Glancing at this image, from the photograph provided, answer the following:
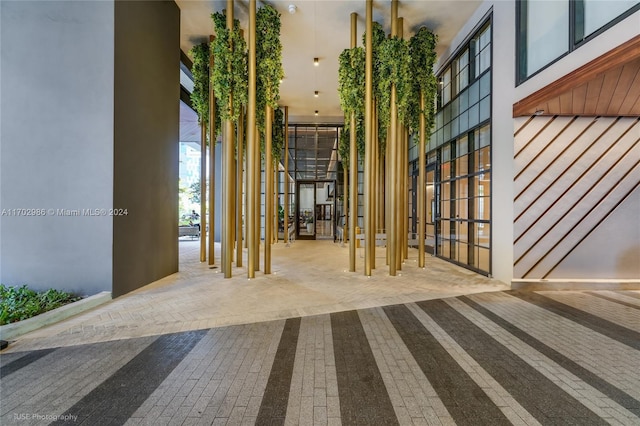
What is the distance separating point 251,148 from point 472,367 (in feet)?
17.1

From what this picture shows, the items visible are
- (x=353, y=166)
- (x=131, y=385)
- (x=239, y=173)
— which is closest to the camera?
(x=131, y=385)

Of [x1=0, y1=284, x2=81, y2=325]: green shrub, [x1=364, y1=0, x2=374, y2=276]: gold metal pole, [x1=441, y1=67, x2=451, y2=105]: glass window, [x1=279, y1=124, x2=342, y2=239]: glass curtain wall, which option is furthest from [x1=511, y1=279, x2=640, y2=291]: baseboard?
[x1=279, y1=124, x2=342, y2=239]: glass curtain wall

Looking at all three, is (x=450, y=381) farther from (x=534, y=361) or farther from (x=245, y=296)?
(x=245, y=296)

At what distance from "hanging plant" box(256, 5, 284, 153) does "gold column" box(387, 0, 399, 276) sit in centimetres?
249

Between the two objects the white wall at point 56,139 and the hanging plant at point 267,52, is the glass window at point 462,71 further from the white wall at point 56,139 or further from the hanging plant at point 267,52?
the white wall at point 56,139

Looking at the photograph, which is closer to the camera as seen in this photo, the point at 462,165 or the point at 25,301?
the point at 25,301

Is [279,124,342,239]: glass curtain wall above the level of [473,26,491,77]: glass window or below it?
below

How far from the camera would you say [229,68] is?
19.3 feet

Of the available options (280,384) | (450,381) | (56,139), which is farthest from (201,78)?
(450,381)

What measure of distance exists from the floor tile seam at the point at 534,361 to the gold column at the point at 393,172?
2211mm

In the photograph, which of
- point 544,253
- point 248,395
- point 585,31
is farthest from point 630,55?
point 248,395

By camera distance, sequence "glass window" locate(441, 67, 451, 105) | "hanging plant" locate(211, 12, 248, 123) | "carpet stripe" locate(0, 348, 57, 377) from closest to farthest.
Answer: "carpet stripe" locate(0, 348, 57, 377) < "hanging plant" locate(211, 12, 248, 123) < "glass window" locate(441, 67, 451, 105)

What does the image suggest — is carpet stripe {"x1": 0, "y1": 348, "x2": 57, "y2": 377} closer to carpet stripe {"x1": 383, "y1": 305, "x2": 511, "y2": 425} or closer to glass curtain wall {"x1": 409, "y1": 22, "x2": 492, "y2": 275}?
carpet stripe {"x1": 383, "y1": 305, "x2": 511, "y2": 425}

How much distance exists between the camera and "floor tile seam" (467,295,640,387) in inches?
106
